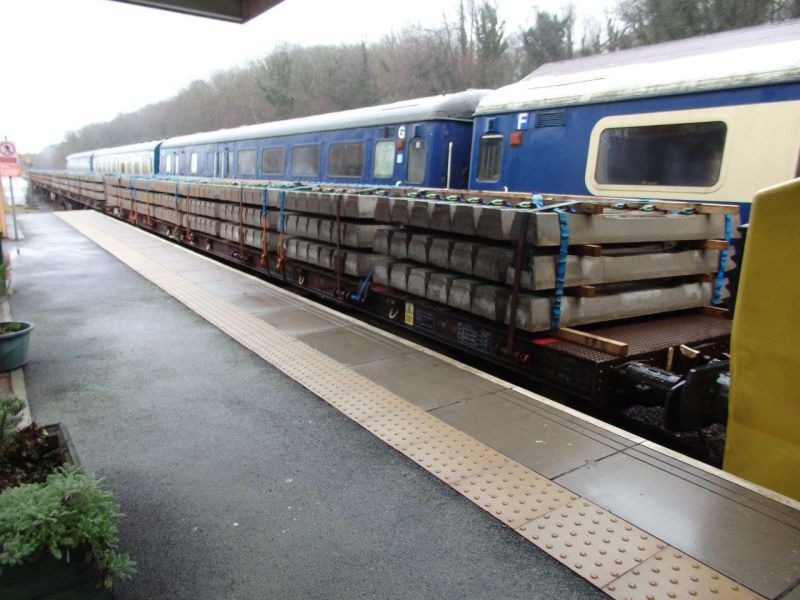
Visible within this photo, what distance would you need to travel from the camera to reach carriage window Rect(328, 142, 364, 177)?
11.3 metres


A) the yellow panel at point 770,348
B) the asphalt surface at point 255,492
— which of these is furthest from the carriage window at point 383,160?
the yellow panel at point 770,348

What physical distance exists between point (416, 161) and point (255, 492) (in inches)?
311

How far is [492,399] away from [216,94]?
290 ft

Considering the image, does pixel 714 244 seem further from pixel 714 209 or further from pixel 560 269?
pixel 560 269

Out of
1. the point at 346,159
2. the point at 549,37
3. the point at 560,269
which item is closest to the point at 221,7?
the point at 560,269

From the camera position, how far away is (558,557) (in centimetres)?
248

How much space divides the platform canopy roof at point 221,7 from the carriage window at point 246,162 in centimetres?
1123

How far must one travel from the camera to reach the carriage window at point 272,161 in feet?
46.8

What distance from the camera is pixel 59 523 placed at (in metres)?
1.84

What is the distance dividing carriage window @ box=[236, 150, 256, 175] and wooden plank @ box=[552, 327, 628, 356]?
1333 centimetres

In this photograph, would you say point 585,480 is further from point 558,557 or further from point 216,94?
point 216,94

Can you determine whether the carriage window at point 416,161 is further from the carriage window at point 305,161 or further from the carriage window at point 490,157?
the carriage window at point 305,161

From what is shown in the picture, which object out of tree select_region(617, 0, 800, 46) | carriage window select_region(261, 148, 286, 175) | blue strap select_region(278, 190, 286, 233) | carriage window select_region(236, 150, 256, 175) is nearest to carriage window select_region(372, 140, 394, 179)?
blue strap select_region(278, 190, 286, 233)

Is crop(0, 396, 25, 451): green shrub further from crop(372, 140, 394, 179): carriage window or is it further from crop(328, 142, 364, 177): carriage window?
crop(328, 142, 364, 177): carriage window
